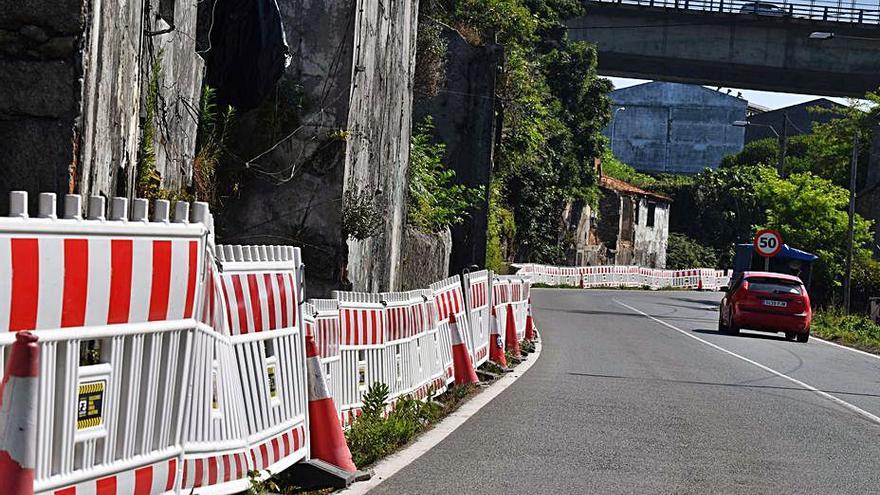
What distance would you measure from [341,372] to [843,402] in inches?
301

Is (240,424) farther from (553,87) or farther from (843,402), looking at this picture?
(553,87)

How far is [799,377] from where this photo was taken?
1998 centimetres

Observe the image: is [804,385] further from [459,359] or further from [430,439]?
[430,439]

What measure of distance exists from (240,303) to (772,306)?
25299 mm

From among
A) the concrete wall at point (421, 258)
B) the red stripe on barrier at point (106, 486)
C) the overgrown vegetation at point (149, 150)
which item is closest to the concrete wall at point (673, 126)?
the concrete wall at point (421, 258)

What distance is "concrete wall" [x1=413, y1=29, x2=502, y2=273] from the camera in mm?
33875

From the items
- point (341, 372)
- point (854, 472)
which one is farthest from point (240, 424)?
point (854, 472)

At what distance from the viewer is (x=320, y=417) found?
9078mm

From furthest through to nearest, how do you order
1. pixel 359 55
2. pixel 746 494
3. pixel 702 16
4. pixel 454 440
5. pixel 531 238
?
pixel 531 238 → pixel 702 16 → pixel 359 55 → pixel 454 440 → pixel 746 494

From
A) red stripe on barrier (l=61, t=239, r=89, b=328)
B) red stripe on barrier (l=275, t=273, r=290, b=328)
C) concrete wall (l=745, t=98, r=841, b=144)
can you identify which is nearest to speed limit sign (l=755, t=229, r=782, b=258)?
red stripe on barrier (l=275, t=273, r=290, b=328)

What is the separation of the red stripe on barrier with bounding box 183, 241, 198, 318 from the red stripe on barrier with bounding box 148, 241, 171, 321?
22cm

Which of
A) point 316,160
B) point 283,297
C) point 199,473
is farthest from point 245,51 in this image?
point 199,473

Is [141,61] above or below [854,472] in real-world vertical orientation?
above

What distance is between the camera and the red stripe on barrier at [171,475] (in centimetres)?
649
